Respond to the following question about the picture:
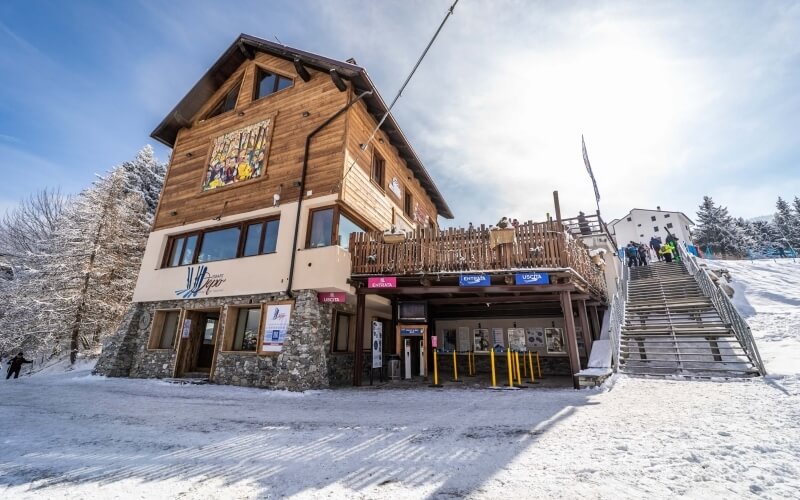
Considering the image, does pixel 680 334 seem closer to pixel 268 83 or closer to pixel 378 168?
pixel 378 168

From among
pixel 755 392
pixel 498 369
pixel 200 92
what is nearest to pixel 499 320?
pixel 498 369

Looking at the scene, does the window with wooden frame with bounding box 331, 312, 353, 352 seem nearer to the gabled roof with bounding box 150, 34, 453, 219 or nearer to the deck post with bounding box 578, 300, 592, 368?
the deck post with bounding box 578, 300, 592, 368

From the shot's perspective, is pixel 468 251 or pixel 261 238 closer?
pixel 468 251

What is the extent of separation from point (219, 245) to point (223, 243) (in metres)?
0.22

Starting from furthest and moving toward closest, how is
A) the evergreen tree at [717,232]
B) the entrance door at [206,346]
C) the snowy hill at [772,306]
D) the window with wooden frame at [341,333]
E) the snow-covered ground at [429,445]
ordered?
the evergreen tree at [717,232], the entrance door at [206,346], the window with wooden frame at [341,333], the snowy hill at [772,306], the snow-covered ground at [429,445]

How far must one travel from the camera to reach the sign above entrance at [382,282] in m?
10.6

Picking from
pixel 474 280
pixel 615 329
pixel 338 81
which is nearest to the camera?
pixel 474 280

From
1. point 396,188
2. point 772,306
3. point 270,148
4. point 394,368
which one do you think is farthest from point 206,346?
point 772,306

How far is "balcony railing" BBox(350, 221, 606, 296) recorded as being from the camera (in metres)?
9.70

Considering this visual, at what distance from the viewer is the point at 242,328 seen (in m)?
12.8

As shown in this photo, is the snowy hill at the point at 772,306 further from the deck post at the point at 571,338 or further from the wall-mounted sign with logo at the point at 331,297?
the wall-mounted sign with logo at the point at 331,297

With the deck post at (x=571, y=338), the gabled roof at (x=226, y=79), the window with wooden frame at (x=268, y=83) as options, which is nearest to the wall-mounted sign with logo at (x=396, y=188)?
the gabled roof at (x=226, y=79)

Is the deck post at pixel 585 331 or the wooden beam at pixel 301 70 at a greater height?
the wooden beam at pixel 301 70

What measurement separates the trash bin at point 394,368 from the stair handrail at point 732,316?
30.9ft
